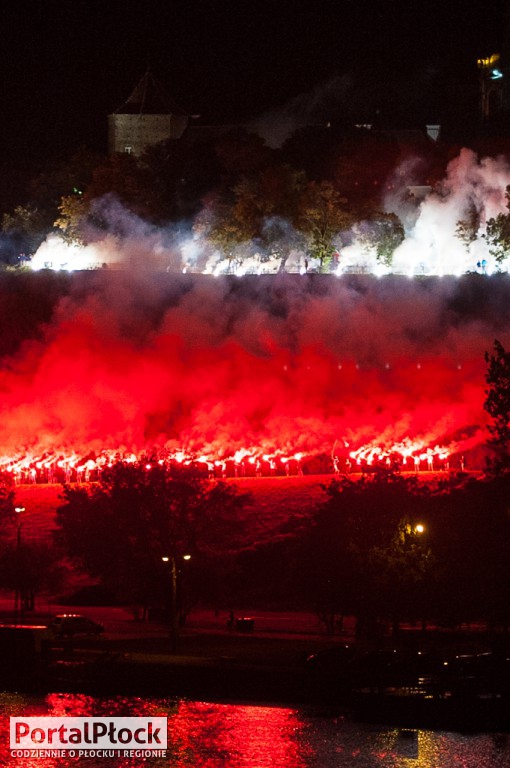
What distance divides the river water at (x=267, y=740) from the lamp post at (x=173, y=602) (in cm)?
351

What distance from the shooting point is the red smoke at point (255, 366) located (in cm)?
7094

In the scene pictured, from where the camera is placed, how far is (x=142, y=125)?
106250mm

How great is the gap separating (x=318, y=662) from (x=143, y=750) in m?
5.75

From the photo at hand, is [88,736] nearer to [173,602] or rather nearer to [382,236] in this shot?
[173,602]

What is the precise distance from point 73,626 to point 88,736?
8647 millimetres

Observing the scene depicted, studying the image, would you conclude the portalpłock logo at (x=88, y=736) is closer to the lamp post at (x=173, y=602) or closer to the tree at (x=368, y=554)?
the lamp post at (x=173, y=602)

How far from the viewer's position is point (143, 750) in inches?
1471

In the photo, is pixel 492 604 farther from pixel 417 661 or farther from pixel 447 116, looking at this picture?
pixel 447 116

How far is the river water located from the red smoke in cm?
2771

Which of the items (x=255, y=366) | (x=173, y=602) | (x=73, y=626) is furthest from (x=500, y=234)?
(x=73, y=626)

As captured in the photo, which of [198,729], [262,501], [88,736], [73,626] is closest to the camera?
[88,736]

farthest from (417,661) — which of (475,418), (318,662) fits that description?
(475,418)

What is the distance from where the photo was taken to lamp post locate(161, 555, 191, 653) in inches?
1785

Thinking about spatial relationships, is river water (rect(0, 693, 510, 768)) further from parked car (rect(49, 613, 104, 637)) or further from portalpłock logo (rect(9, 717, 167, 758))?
parked car (rect(49, 613, 104, 637))
